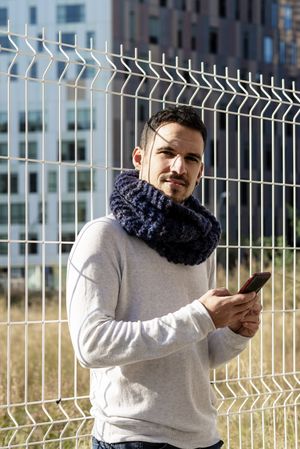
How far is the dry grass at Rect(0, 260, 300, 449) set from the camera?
4152mm

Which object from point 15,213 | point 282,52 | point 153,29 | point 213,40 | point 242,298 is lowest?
point 15,213

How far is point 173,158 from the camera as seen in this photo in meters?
2.72

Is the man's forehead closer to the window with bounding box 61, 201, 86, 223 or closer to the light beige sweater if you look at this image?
the light beige sweater

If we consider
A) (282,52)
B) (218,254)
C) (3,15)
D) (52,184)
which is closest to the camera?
(218,254)

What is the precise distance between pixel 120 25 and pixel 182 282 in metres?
39.3

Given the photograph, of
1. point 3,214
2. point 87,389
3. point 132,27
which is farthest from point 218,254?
point 132,27

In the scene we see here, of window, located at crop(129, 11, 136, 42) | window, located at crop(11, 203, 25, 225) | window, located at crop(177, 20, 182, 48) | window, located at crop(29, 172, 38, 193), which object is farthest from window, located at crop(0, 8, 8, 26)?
window, located at crop(11, 203, 25, 225)

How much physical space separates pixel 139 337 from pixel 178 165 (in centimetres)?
46

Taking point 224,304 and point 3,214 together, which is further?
point 3,214

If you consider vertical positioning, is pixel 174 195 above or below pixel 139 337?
above

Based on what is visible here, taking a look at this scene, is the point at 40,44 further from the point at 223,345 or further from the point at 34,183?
the point at 223,345

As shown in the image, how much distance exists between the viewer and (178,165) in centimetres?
270

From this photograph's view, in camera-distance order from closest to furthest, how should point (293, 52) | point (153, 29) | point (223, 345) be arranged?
point (223, 345) < point (153, 29) < point (293, 52)

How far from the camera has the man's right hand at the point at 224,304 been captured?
8.37 feet
